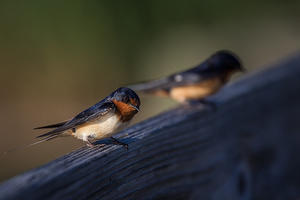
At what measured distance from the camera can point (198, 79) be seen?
14.2 feet

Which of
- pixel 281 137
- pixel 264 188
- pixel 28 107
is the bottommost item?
pixel 264 188

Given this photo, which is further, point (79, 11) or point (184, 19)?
point (184, 19)

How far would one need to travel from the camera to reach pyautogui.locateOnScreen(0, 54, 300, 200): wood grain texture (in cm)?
136

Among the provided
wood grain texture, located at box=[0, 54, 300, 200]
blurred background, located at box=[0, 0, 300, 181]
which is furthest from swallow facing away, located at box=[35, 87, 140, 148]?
blurred background, located at box=[0, 0, 300, 181]

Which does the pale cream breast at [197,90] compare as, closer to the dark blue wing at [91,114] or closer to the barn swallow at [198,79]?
the barn swallow at [198,79]

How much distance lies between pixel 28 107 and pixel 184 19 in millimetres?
2375

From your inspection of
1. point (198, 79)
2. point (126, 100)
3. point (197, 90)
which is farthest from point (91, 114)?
point (198, 79)

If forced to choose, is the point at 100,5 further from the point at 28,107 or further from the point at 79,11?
the point at 28,107

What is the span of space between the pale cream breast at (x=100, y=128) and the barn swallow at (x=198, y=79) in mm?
1119

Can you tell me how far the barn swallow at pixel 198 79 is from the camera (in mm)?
4105

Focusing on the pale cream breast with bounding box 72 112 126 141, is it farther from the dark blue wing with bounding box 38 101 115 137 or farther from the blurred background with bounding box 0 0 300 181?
the blurred background with bounding box 0 0 300 181

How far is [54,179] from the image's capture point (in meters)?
1.23

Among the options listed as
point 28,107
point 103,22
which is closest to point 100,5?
point 103,22

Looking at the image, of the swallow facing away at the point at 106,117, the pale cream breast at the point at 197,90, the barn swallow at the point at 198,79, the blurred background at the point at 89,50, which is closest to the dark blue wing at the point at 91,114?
the swallow facing away at the point at 106,117
